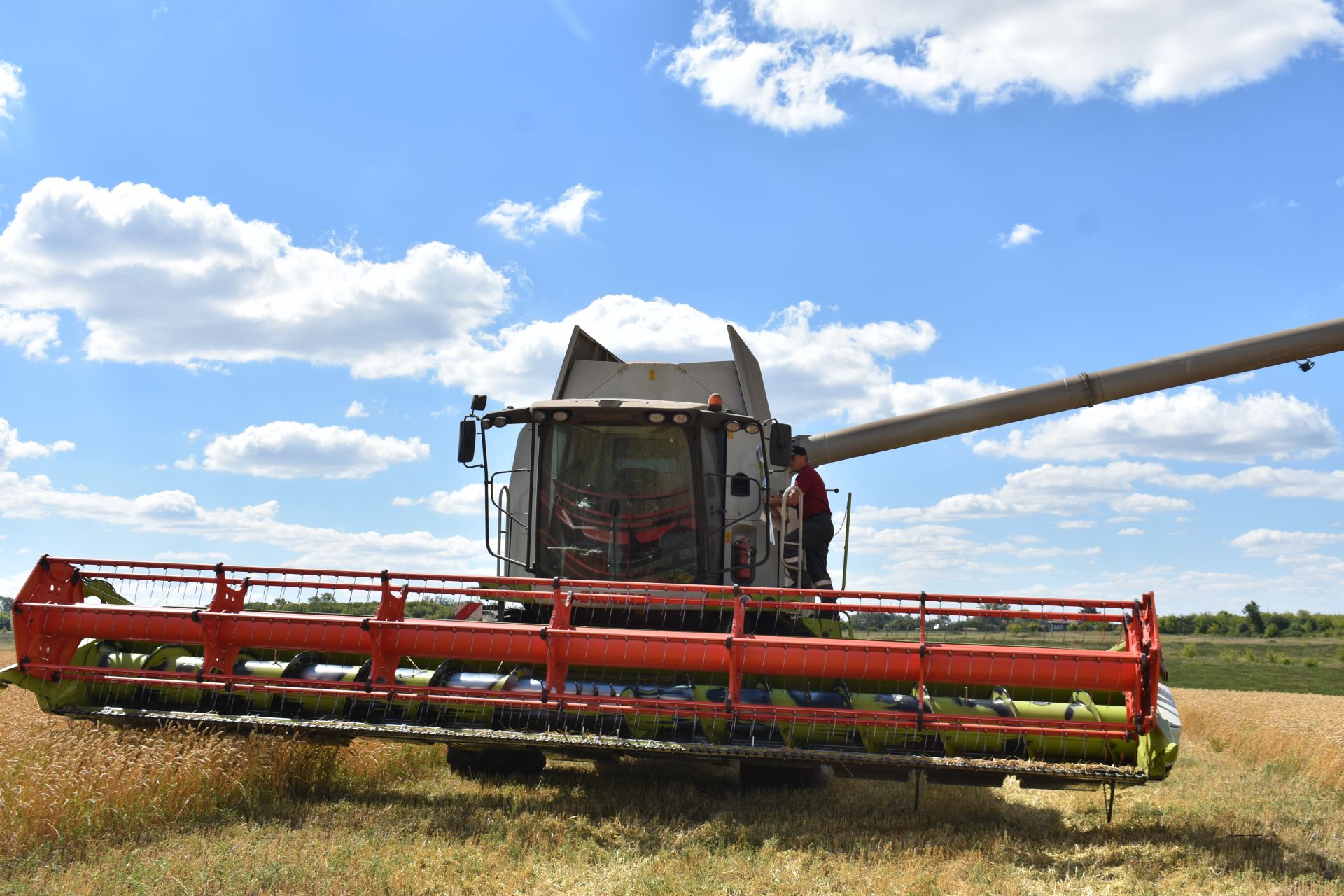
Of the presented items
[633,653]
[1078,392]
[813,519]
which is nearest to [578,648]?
[633,653]

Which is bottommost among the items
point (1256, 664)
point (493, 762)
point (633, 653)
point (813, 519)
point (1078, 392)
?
point (1256, 664)

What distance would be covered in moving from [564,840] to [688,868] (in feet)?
2.39

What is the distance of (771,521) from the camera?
7.92 metres

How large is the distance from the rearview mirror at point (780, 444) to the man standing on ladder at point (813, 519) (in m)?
0.41

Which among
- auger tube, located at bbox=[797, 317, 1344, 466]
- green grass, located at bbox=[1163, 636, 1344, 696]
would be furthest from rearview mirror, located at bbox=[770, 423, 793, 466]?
green grass, located at bbox=[1163, 636, 1344, 696]

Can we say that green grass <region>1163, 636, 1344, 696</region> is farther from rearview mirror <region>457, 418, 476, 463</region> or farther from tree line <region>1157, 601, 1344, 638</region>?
rearview mirror <region>457, 418, 476, 463</region>

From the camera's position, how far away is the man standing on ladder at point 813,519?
788 cm

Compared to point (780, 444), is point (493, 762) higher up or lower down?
lower down

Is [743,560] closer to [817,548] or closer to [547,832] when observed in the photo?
[817,548]

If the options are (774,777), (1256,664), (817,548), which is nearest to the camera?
(774,777)

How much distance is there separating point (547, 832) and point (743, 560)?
2955mm

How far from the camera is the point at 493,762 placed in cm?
706

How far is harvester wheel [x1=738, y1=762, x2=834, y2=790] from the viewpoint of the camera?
21.3 ft

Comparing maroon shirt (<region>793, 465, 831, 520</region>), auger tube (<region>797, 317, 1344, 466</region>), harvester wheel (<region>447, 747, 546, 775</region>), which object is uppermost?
auger tube (<region>797, 317, 1344, 466</region>)
